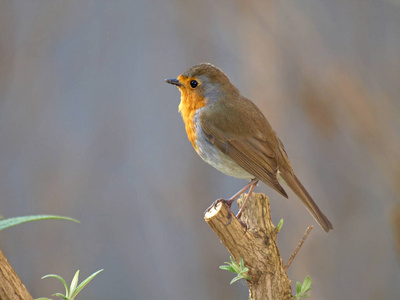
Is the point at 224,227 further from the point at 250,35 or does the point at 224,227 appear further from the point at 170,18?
the point at 170,18

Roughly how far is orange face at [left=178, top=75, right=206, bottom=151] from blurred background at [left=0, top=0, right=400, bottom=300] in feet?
4.81

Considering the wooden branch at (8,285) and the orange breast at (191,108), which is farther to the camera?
the orange breast at (191,108)

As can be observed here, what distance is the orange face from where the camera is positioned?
6.47 ft

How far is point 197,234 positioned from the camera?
3633 millimetres

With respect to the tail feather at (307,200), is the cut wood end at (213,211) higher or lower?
lower

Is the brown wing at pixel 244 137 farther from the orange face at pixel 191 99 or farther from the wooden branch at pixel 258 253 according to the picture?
the wooden branch at pixel 258 253

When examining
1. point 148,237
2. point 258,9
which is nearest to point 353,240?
point 148,237

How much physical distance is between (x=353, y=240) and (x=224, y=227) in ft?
7.24

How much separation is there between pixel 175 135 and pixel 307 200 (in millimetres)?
1987

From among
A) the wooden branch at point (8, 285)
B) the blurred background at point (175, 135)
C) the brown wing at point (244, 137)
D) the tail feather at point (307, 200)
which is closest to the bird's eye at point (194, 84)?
the brown wing at point (244, 137)

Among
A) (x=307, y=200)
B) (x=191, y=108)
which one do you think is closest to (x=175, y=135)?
(x=191, y=108)

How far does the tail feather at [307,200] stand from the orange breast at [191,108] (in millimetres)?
359

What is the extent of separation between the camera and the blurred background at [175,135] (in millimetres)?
3369

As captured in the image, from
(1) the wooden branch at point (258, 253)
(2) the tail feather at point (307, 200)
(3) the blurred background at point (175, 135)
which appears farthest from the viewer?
(3) the blurred background at point (175, 135)
